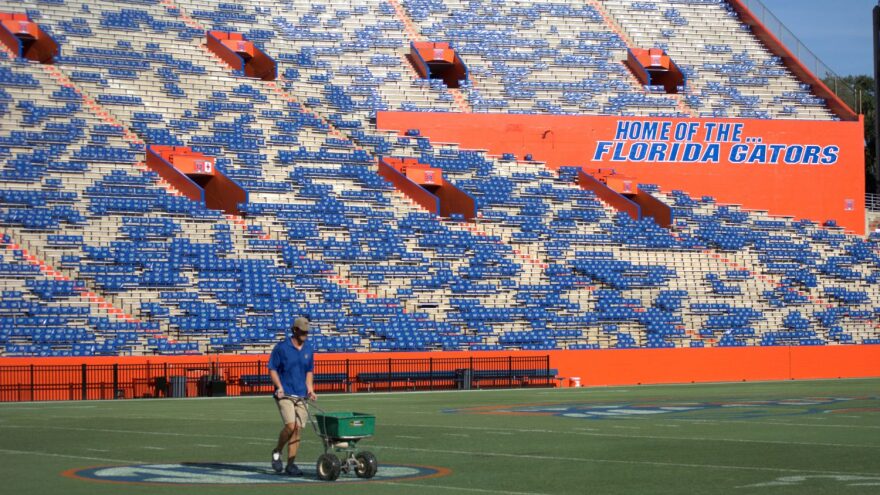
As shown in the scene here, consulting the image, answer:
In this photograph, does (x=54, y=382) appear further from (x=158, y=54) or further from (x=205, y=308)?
(x=158, y=54)

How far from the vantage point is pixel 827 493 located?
13.1 metres

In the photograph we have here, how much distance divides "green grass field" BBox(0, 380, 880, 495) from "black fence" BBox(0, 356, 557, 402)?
2.50 m

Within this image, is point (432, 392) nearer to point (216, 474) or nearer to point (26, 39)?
point (216, 474)

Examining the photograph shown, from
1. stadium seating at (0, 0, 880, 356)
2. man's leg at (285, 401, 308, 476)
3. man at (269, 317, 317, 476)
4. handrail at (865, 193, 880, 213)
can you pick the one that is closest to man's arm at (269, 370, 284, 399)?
man at (269, 317, 317, 476)

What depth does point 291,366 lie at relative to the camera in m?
15.0

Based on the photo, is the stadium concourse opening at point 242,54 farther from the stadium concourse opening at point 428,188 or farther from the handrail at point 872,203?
the handrail at point 872,203

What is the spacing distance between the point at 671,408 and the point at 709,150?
1233 inches

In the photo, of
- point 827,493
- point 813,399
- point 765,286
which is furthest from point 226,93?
point 827,493

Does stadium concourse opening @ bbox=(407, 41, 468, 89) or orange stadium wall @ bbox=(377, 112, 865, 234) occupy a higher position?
stadium concourse opening @ bbox=(407, 41, 468, 89)

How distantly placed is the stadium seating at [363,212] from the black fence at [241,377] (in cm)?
119

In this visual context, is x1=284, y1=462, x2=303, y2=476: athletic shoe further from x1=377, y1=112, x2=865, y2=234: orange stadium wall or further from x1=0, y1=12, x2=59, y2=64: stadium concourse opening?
x1=377, y1=112, x2=865, y2=234: orange stadium wall

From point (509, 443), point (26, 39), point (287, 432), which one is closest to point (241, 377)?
point (509, 443)

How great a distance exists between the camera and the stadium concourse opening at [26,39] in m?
50.2

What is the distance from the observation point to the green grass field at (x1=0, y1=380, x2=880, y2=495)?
46.6ft
